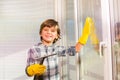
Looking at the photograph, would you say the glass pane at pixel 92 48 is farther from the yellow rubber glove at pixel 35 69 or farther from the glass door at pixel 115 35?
the yellow rubber glove at pixel 35 69

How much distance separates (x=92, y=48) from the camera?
58.2 inches

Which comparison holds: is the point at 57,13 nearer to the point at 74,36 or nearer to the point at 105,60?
the point at 74,36

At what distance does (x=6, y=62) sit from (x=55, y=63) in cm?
71

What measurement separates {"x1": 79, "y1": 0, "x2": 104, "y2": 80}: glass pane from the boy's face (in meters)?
0.24

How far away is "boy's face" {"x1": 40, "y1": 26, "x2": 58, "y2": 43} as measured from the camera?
56.6 inches

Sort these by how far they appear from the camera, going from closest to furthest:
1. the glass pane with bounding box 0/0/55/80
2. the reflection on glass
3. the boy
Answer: the reflection on glass → the boy → the glass pane with bounding box 0/0/55/80

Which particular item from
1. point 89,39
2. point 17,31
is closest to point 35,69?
point 89,39

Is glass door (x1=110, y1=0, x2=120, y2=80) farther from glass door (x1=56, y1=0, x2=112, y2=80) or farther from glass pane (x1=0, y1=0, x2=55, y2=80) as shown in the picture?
glass pane (x1=0, y1=0, x2=55, y2=80)

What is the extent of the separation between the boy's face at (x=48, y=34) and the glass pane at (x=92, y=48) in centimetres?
24

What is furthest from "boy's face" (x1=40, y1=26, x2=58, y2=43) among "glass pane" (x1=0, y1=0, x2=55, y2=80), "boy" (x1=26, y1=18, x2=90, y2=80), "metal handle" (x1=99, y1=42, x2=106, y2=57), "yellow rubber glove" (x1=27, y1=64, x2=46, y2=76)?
"glass pane" (x1=0, y1=0, x2=55, y2=80)

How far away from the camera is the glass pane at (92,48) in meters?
1.35

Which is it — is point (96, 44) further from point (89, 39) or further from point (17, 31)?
point (17, 31)

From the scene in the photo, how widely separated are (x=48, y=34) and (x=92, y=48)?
12.7 inches

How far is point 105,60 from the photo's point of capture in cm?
129
